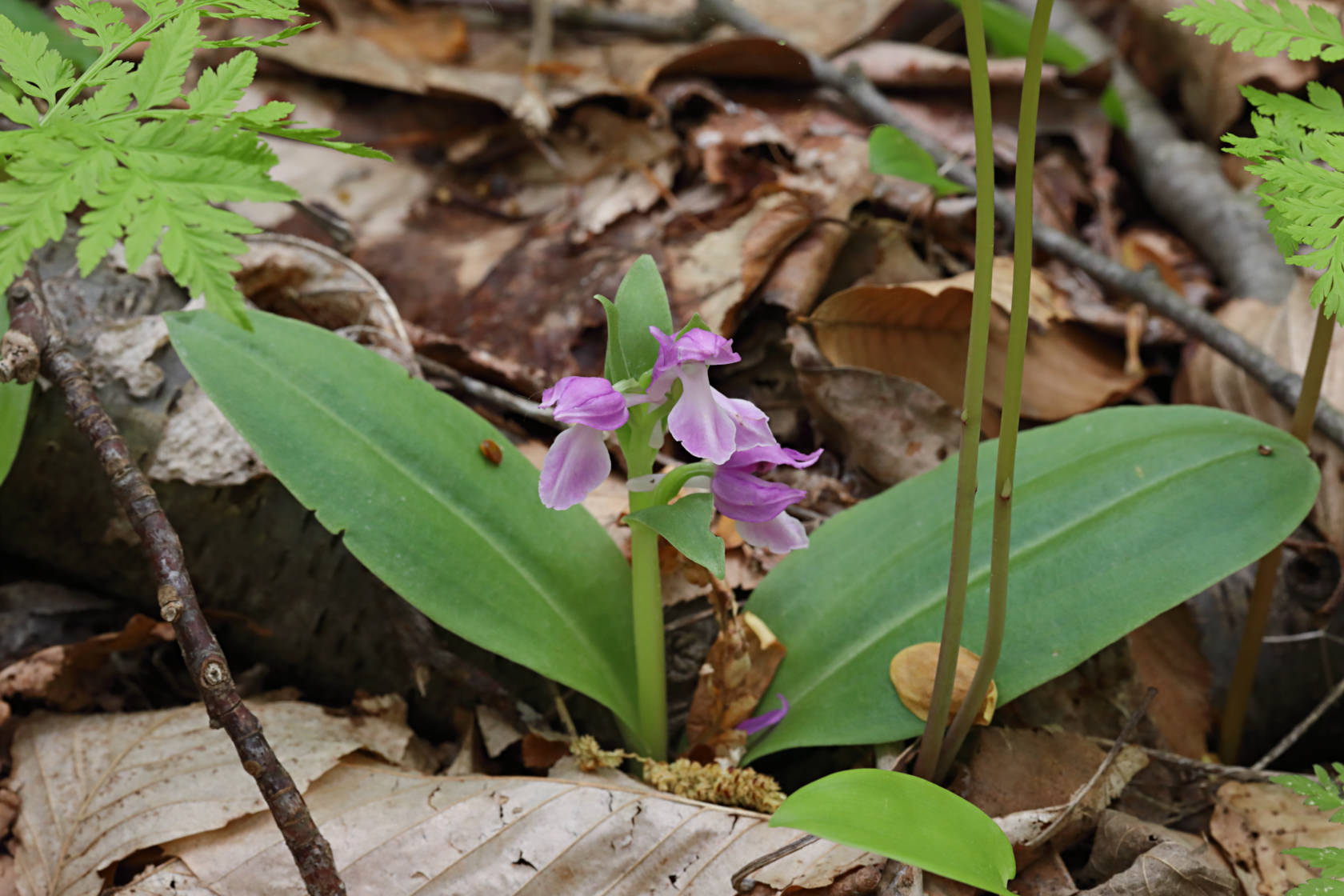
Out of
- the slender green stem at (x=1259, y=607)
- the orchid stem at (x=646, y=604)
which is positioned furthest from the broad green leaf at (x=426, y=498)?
the slender green stem at (x=1259, y=607)

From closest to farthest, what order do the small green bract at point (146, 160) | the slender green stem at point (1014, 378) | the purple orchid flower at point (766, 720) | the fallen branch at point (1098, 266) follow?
the small green bract at point (146, 160) → the slender green stem at point (1014, 378) → the purple orchid flower at point (766, 720) → the fallen branch at point (1098, 266)

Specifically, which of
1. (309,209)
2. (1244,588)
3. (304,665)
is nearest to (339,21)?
(309,209)

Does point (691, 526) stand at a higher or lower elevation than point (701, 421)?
lower

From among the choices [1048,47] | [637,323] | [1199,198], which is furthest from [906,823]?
[1048,47]

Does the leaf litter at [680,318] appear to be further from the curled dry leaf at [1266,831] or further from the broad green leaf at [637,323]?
the broad green leaf at [637,323]

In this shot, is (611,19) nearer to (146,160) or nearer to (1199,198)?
(1199,198)

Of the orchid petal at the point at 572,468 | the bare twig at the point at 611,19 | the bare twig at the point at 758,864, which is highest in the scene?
the bare twig at the point at 611,19

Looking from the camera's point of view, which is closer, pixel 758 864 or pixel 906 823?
pixel 906 823
